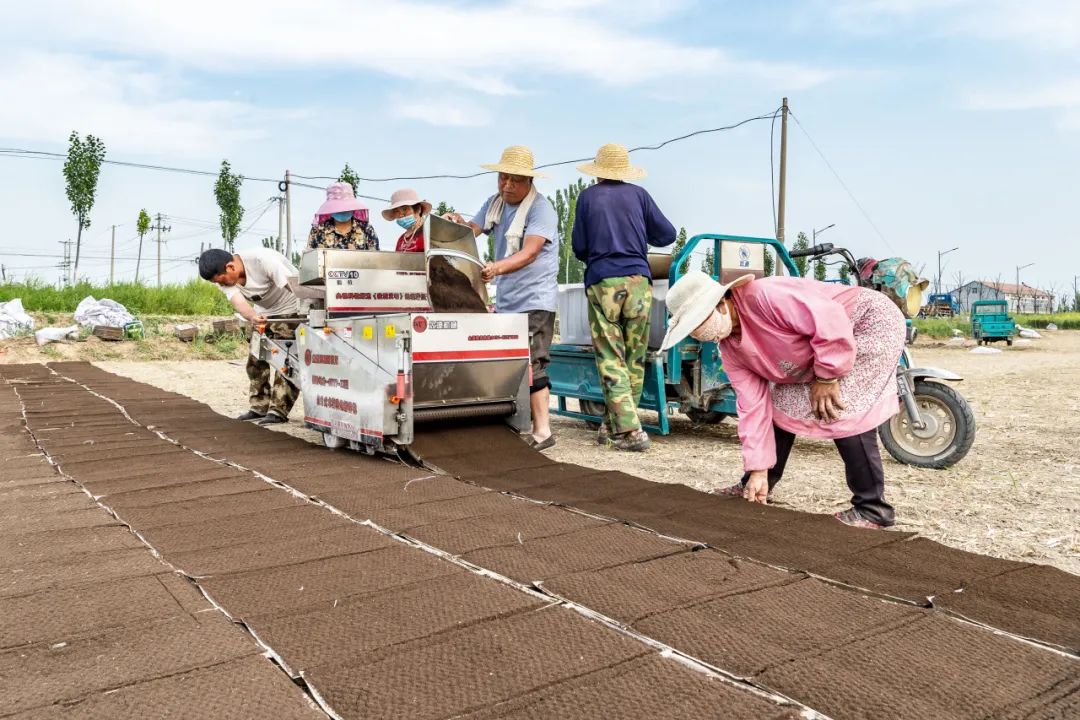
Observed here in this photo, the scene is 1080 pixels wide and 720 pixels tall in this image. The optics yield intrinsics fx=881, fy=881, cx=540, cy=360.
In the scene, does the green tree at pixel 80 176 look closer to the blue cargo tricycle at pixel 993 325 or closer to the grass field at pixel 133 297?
the grass field at pixel 133 297

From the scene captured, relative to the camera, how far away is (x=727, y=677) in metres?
2.01

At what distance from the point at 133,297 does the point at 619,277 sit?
1663 cm

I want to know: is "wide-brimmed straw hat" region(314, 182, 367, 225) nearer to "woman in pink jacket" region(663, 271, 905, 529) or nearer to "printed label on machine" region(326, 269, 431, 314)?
"printed label on machine" region(326, 269, 431, 314)

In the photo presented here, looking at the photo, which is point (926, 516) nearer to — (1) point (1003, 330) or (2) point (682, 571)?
(2) point (682, 571)

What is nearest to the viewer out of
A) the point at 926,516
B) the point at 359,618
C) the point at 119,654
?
the point at 119,654

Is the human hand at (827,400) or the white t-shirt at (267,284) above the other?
the white t-shirt at (267,284)

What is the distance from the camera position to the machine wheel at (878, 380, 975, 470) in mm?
4797

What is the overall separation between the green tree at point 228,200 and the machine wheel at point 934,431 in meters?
35.3

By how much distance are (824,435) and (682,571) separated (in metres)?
1.10

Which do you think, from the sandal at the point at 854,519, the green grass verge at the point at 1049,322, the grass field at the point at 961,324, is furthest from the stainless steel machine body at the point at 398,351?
the green grass verge at the point at 1049,322

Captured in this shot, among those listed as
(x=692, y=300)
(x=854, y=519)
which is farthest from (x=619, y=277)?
(x=854, y=519)

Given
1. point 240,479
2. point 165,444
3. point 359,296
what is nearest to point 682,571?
point 240,479

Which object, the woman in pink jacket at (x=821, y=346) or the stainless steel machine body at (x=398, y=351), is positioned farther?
the stainless steel machine body at (x=398, y=351)

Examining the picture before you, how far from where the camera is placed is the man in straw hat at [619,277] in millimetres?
5617
